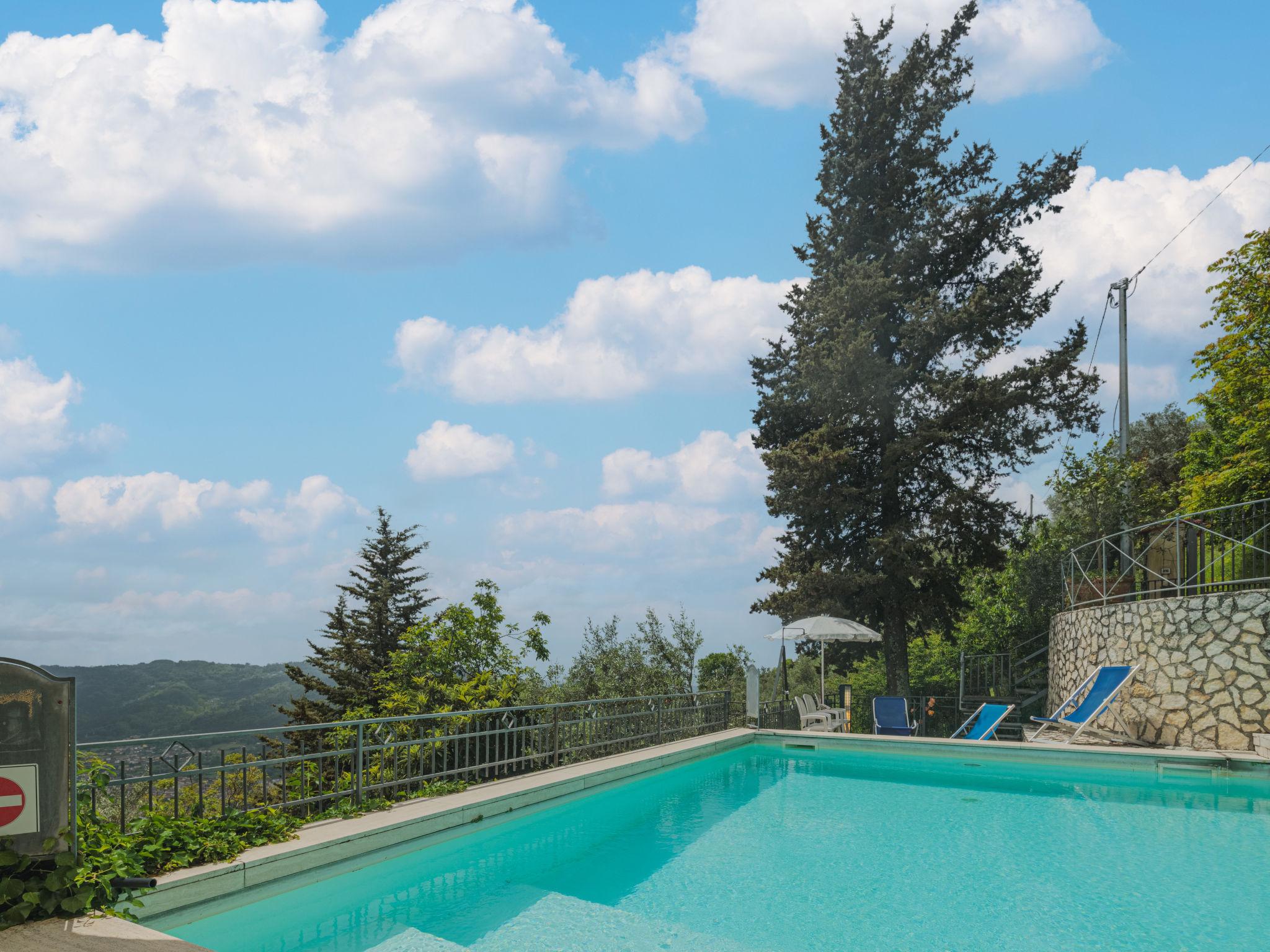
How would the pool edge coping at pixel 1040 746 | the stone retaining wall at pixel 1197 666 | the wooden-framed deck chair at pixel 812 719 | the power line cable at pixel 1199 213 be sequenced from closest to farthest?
the pool edge coping at pixel 1040 746 → the stone retaining wall at pixel 1197 666 → the wooden-framed deck chair at pixel 812 719 → the power line cable at pixel 1199 213

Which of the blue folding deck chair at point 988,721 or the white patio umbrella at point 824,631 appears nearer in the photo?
the blue folding deck chair at point 988,721

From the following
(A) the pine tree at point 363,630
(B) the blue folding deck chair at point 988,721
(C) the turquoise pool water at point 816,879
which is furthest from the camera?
(A) the pine tree at point 363,630

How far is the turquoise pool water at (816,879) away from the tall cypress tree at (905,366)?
8.02 meters

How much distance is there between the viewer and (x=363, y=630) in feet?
111

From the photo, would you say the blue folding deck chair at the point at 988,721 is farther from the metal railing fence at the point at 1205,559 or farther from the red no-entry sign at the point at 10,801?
the red no-entry sign at the point at 10,801

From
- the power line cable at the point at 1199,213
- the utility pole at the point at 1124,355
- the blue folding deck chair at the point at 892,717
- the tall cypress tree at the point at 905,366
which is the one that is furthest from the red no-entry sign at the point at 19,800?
the power line cable at the point at 1199,213

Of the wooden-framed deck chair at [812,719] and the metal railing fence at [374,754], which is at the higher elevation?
the metal railing fence at [374,754]

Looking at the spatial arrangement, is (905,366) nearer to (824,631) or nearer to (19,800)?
(824,631)

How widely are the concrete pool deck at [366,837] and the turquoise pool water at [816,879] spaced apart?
0.13 meters

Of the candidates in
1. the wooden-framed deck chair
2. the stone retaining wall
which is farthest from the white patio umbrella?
the stone retaining wall

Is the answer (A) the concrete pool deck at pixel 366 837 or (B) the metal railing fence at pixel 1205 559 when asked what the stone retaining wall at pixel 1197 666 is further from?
(A) the concrete pool deck at pixel 366 837

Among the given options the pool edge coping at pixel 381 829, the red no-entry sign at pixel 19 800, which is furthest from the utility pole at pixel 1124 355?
the red no-entry sign at pixel 19 800

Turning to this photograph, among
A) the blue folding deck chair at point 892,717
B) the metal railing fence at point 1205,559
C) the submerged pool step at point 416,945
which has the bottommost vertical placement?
the blue folding deck chair at point 892,717

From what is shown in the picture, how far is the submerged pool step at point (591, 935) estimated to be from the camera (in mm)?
5168
